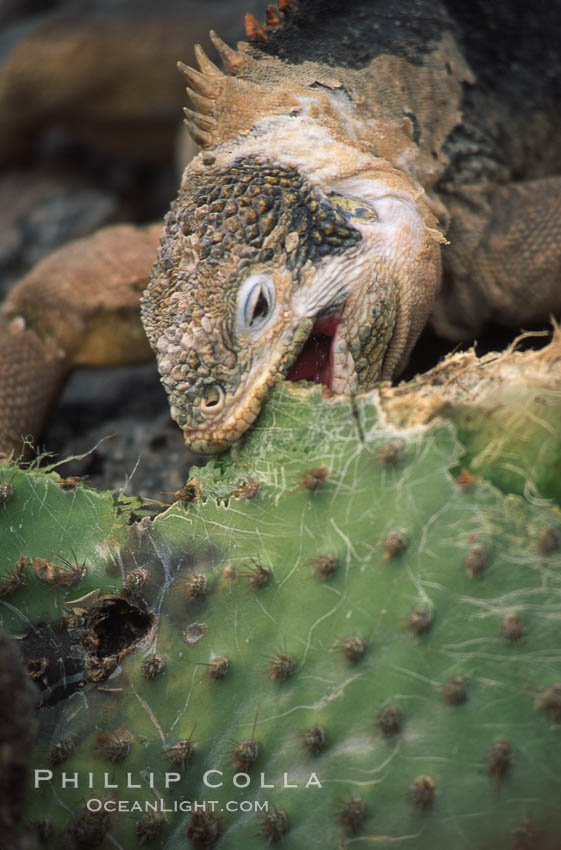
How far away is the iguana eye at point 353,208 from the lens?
84.4 inches

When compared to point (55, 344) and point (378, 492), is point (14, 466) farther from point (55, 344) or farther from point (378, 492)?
point (55, 344)

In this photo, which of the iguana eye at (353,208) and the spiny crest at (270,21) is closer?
the iguana eye at (353,208)

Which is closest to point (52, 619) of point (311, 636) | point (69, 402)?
point (311, 636)

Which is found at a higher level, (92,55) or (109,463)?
(92,55)

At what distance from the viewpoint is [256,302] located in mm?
2006

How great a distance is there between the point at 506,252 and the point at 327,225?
3.22 feet

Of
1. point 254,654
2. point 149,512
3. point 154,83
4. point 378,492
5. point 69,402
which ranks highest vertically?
point 154,83

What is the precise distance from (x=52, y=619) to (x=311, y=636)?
0.63 m

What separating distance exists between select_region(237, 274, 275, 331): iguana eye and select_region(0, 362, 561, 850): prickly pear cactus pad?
0.20 metres

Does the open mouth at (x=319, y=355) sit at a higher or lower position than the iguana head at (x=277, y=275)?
lower

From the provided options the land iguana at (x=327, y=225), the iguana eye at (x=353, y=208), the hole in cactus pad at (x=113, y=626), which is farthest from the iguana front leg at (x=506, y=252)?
the hole in cactus pad at (x=113, y=626)

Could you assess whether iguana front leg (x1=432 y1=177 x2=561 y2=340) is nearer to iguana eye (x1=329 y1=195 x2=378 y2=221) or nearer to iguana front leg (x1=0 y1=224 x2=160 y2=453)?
iguana eye (x1=329 y1=195 x2=378 y2=221)

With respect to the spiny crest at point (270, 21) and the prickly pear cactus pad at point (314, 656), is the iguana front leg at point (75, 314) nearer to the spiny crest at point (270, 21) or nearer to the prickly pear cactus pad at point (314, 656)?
the spiny crest at point (270, 21)

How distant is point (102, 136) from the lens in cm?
528
